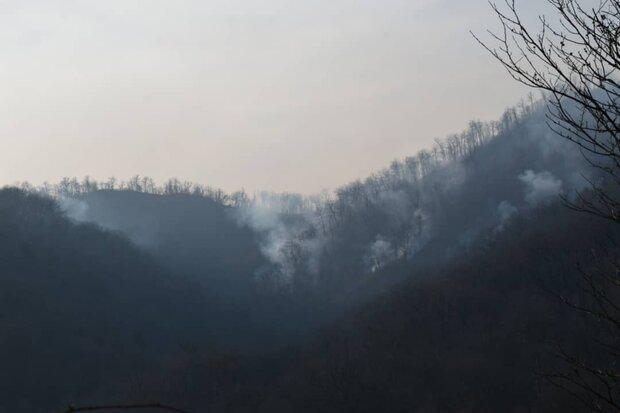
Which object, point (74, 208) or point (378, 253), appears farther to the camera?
point (378, 253)

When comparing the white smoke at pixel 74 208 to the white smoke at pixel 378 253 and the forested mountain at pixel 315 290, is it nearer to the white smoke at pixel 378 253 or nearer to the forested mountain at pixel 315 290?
the forested mountain at pixel 315 290

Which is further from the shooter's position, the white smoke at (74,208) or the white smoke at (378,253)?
the white smoke at (378,253)

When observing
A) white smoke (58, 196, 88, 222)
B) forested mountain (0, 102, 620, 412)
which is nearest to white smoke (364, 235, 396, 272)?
forested mountain (0, 102, 620, 412)

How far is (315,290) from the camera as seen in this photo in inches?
5404

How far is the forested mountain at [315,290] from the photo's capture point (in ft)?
268

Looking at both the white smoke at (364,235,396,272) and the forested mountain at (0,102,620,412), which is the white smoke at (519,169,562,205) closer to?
the forested mountain at (0,102,620,412)

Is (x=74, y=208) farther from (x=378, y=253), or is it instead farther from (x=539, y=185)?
(x=539, y=185)

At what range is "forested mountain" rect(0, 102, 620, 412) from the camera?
8156 centimetres

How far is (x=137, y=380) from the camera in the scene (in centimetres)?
8831

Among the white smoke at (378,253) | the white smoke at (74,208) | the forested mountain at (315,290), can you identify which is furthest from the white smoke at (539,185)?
the white smoke at (74,208)

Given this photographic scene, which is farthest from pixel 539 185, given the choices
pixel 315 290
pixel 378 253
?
pixel 315 290

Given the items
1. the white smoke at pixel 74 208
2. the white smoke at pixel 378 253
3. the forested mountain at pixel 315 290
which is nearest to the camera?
the forested mountain at pixel 315 290

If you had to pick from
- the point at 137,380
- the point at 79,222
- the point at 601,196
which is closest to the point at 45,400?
the point at 137,380

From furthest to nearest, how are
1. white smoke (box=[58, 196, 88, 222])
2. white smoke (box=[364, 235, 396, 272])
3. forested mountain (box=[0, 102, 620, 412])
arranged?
1. white smoke (box=[364, 235, 396, 272])
2. white smoke (box=[58, 196, 88, 222])
3. forested mountain (box=[0, 102, 620, 412])
